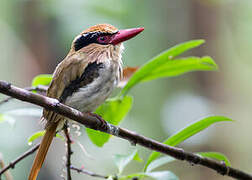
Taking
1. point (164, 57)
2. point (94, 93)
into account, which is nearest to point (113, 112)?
point (94, 93)

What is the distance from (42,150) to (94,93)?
1.19 ft

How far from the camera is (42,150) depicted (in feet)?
5.73

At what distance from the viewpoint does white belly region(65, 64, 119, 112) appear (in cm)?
181

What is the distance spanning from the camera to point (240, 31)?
16.1 ft

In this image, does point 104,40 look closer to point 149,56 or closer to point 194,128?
point 194,128

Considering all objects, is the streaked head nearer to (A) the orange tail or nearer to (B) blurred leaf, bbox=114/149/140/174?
(A) the orange tail

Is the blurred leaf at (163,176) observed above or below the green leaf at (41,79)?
below

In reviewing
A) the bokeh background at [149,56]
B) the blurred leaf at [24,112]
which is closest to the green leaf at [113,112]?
the blurred leaf at [24,112]

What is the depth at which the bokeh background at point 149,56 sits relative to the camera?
3762 mm

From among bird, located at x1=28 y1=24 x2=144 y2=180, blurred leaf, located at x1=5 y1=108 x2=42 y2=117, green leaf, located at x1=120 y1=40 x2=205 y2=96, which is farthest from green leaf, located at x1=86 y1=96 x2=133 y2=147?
blurred leaf, located at x1=5 y1=108 x2=42 y2=117

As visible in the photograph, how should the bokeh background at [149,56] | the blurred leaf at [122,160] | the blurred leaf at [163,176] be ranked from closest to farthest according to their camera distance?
the blurred leaf at [163,176], the blurred leaf at [122,160], the bokeh background at [149,56]

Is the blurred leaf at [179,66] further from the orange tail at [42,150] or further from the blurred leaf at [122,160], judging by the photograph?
the orange tail at [42,150]

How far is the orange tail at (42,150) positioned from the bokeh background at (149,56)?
1.57 metres

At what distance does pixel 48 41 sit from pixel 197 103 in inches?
70.0
